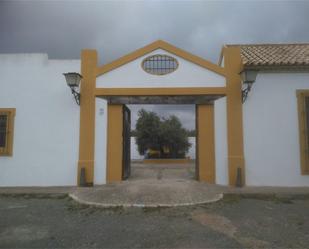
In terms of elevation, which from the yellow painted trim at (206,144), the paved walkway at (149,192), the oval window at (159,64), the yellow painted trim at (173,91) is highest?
the oval window at (159,64)

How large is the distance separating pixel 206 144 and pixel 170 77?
2.65 m

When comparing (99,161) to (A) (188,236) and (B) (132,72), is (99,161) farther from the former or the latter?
(A) (188,236)

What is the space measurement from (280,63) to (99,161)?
6957 millimetres

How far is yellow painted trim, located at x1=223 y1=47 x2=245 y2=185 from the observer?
27.8 feet

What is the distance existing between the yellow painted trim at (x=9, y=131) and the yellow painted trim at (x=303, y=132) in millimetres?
9848

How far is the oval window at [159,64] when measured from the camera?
888 cm

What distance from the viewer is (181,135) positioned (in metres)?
18.8

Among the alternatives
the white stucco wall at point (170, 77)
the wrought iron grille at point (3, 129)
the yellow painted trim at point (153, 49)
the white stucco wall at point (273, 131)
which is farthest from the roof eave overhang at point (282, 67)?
the wrought iron grille at point (3, 129)

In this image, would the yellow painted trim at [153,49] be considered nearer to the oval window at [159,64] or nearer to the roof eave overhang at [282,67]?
the oval window at [159,64]

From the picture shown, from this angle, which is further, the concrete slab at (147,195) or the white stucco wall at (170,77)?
the white stucco wall at (170,77)

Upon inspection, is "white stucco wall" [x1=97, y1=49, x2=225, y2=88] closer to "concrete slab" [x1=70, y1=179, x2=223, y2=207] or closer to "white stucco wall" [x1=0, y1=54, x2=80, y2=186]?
"white stucco wall" [x1=0, y1=54, x2=80, y2=186]

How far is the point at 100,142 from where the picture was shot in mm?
8742

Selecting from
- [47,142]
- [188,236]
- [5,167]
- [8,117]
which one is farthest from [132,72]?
[188,236]

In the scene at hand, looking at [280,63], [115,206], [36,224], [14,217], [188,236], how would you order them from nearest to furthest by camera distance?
[188,236] → [36,224] → [14,217] → [115,206] → [280,63]
